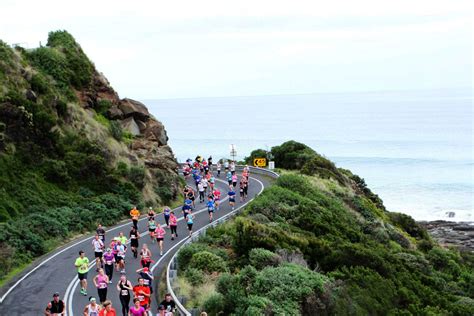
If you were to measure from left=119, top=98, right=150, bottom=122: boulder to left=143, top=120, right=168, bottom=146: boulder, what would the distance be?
0.62m

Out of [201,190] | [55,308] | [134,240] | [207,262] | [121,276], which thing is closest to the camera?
[55,308]

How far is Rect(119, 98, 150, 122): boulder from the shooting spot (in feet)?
148

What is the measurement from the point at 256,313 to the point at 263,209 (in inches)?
616

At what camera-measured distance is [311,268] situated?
74.9 feet

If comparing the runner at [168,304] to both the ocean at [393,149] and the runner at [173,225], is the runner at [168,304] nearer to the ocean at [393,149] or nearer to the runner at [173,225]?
the runner at [173,225]

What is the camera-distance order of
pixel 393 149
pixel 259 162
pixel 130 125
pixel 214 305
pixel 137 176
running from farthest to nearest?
pixel 393 149
pixel 259 162
pixel 130 125
pixel 137 176
pixel 214 305

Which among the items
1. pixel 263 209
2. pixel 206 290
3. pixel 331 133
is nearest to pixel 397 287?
pixel 206 290

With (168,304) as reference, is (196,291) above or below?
below

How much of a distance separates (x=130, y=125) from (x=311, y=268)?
24860 millimetres

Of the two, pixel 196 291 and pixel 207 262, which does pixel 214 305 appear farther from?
pixel 207 262

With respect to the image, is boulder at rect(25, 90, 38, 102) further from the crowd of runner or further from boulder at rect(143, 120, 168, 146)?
boulder at rect(143, 120, 168, 146)

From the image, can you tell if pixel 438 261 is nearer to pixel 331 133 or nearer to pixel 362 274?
pixel 362 274

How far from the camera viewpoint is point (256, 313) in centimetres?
1559

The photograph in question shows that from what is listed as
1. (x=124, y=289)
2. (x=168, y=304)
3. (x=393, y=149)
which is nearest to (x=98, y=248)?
(x=124, y=289)
